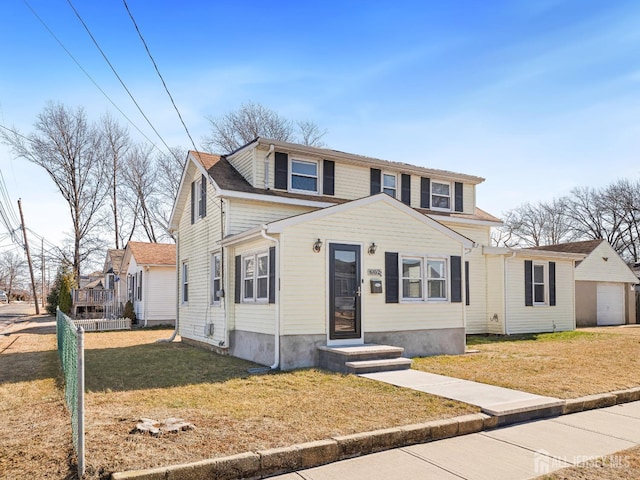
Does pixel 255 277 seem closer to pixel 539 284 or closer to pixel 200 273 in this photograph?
pixel 200 273

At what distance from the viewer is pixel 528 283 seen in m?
17.6

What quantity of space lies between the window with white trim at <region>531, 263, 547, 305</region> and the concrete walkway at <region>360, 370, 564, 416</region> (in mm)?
10495

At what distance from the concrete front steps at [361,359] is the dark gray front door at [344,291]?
60 cm

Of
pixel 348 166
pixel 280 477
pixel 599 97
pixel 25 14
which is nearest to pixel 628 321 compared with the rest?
pixel 599 97

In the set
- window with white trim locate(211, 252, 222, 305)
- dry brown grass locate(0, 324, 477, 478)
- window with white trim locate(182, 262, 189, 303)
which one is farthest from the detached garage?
dry brown grass locate(0, 324, 477, 478)

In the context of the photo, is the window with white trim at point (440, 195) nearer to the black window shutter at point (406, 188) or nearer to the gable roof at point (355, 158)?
the gable roof at point (355, 158)

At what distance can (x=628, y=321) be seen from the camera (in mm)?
24781

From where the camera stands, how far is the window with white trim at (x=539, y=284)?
58.9 feet

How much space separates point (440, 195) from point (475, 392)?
10.6 metres

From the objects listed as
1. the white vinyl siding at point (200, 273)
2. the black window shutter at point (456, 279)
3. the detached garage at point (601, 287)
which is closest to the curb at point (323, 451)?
the black window shutter at point (456, 279)

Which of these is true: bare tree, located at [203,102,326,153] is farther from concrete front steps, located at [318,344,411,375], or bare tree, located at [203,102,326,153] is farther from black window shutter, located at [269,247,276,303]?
concrete front steps, located at [318,344,411,375]

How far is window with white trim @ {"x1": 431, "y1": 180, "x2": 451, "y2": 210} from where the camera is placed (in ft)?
55.6

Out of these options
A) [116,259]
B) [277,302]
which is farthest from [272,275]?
[116,259]

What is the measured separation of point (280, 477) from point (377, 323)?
7074 mm
